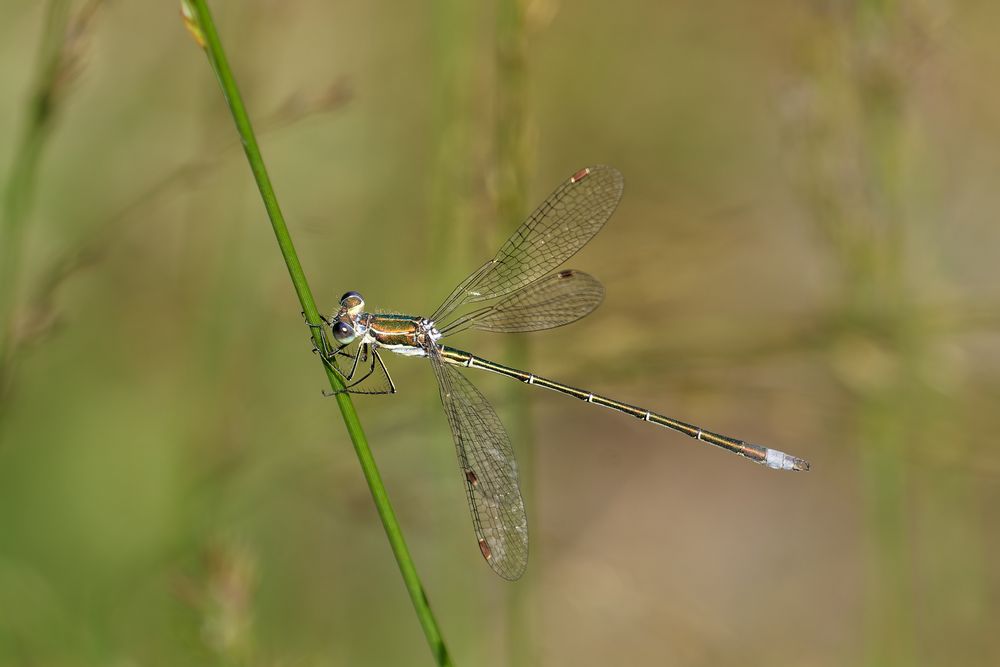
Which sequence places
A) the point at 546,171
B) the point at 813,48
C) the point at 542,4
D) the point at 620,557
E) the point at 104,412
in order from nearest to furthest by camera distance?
1. the point at 542,4
2. the point at 813,48
3. the point at 104,412
4. the point at 620,557
5. the point at 546,171

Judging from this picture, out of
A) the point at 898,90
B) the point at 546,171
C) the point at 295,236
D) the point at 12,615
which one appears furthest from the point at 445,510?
the point at 546,171

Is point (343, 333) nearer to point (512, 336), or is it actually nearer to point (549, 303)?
point (512, 336)

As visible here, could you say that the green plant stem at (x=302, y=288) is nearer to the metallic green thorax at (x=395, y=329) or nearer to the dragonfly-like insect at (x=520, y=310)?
the dragonfly-like insect at (x=520, y=310)

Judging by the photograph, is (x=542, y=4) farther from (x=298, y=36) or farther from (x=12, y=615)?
(x=298, y=36)

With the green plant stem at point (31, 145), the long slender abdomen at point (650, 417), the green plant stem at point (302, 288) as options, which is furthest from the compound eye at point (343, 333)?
the green plant stem at point (302, 288)

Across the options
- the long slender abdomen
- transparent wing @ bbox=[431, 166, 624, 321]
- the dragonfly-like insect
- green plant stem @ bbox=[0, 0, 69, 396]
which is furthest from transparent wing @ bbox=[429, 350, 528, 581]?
green plant stem @ bbox=[0, 0, 69, 396]

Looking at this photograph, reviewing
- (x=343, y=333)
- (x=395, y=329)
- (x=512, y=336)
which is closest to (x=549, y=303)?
(x=512, y=336)
